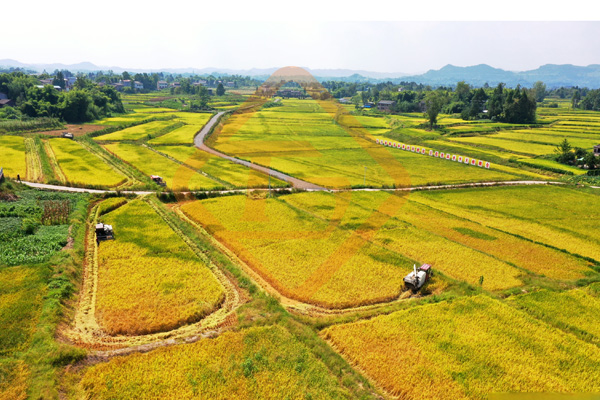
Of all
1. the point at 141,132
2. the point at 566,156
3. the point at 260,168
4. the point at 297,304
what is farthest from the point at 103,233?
the point at 566,156

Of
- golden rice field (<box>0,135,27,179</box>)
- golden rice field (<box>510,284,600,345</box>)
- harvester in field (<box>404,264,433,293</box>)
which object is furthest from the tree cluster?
golden rice field (<box>0,135,27,179</box>)

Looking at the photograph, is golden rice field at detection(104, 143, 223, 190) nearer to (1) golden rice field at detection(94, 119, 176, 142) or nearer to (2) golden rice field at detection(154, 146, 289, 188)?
(2) golden rice field at detection(154, 146, 289, 188)

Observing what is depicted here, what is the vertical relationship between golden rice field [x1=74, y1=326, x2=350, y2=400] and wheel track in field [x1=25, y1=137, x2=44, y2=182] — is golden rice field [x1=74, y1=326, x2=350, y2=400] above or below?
below

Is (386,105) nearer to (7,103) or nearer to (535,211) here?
(535,211)

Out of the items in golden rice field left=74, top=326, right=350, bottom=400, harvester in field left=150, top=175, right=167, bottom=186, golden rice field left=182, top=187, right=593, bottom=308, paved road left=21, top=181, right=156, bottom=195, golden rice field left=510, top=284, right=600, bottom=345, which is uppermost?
harvester in field left=150, top=175, right=167, bottom=186

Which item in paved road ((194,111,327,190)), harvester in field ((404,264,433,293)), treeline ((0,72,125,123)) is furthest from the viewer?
treeline ((0,72,125,123))

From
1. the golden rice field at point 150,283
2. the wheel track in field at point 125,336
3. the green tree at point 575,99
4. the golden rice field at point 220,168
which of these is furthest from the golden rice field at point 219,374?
the green tree at point 575,99
